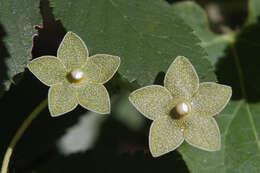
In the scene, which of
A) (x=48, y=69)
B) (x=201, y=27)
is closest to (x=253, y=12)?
(x=201, y=27)

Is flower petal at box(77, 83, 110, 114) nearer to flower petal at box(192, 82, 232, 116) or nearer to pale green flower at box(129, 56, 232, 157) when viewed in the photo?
pale green flower at box(129, 56, 232, 157)

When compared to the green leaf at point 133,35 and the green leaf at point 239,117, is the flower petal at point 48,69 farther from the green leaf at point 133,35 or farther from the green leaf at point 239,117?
the green leaf at point 239,117

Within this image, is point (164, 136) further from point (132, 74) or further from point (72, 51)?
point (72, 51)

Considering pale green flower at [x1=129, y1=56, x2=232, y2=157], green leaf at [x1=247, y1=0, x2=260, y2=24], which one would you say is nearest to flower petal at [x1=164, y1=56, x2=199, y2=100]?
pale green flower at [x1=129, y1=56, x2=232, y2=157]

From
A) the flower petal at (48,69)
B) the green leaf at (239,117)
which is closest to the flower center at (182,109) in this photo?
the green leaf at (239,117)

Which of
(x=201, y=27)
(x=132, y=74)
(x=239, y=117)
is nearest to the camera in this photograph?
(x=132, y=74)

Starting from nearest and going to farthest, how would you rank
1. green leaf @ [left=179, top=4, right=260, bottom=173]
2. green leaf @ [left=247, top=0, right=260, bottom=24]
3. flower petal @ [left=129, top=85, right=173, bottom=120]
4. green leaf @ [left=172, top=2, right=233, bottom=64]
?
1. flower petal @ [left=129, top=85, right=173, bottom=120]
2. green leaf @ [left=179, top=4, right=260, bottom=173]
3. green leaf @ [left=172, top=2, right=233, bottom=64]
4. green leaf @ [left=247, top=0, right=260, bottom=24]
